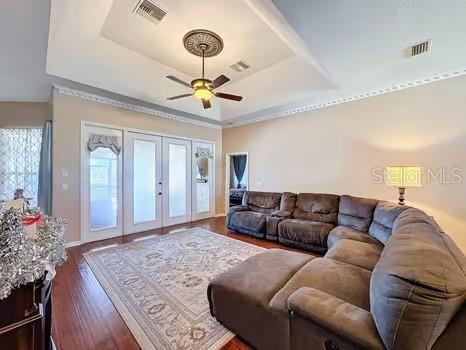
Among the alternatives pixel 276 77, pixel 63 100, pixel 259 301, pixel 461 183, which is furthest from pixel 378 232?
pixel 63 100

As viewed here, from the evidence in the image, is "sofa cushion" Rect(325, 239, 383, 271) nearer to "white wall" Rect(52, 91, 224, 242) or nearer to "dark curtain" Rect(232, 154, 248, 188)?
"white wall" Rect(52, 91, 224, 242)

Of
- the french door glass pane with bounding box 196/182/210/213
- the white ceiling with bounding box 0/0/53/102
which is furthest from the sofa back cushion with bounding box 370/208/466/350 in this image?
the french door glass pane with bounding box 196/182/210/213

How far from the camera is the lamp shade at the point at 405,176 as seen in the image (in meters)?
3.20

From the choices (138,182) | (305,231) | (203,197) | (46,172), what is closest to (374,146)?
(305,231)

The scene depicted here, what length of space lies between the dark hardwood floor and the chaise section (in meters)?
0.19

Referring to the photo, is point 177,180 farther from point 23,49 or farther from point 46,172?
point 23,49

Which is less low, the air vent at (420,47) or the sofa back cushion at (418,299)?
the air vent at (420,47)

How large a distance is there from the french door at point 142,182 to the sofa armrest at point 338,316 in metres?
4.40

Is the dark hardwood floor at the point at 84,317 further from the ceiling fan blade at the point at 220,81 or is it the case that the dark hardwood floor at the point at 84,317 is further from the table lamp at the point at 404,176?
the table lamp at the point at 404,176

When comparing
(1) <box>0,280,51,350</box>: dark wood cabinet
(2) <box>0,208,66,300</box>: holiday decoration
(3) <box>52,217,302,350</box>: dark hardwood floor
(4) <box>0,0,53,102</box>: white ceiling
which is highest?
(4) <box>0,0,53,102</box>: white ceiling

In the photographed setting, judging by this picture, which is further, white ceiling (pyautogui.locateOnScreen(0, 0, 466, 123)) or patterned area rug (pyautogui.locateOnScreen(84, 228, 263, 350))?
white ceiling (pyautogui.locateOnScreen(0, 0, 466, 123))

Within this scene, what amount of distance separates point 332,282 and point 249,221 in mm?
2962

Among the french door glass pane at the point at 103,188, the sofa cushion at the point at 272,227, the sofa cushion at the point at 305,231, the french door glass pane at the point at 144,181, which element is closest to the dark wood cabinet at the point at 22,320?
the sofa cushion at the point at 305,231

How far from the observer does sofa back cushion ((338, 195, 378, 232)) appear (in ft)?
11.4
